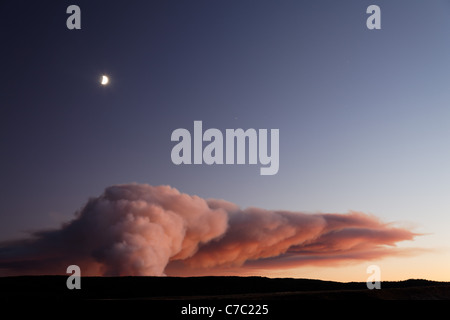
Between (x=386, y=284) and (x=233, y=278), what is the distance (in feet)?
201

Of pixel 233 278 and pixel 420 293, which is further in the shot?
pixel 233 278

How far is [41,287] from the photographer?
10788cm
